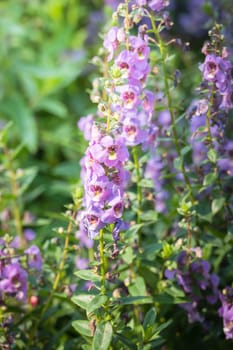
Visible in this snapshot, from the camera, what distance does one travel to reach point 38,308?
89.0 inches

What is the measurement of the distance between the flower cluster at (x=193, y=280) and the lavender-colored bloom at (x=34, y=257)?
43cm

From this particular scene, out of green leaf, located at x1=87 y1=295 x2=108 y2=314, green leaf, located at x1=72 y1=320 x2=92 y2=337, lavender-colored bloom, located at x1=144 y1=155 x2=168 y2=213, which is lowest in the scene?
green leaf, located at x1=72 y1=320 x2=92 y2=337

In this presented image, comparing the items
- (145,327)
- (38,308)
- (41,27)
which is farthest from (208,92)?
(41,27)

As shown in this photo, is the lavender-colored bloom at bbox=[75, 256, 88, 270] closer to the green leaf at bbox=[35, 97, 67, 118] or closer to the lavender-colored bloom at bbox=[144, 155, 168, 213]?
the lavender-colored bloom at bbox=[144, 155, 168, 213]

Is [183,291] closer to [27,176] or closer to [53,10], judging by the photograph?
[27,176]

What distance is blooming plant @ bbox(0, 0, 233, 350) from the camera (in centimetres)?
183

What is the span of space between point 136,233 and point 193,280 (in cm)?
24

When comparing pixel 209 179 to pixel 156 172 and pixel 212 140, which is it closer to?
pixel 212 140

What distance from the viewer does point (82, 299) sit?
6.48 feet

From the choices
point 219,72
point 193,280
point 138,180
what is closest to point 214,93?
point 219,72

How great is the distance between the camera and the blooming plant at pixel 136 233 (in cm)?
183

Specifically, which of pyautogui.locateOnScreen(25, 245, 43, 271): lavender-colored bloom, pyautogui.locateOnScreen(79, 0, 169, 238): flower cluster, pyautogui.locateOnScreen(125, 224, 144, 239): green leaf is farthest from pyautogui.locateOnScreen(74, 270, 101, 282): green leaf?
pyautogui.locateOnScreen(25, 245, 43, 271): lavender-colored bloom

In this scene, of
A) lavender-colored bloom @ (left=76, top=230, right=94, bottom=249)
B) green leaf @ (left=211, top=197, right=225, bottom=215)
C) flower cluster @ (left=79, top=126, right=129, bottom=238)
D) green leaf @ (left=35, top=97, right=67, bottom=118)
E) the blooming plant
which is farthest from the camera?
green leaf @ (left=35, top=97, right=67, bottom=118)

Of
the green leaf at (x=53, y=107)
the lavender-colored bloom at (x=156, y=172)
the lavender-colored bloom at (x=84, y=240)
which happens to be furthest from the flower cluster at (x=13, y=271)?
the green leaf at (x=53, y=107)
